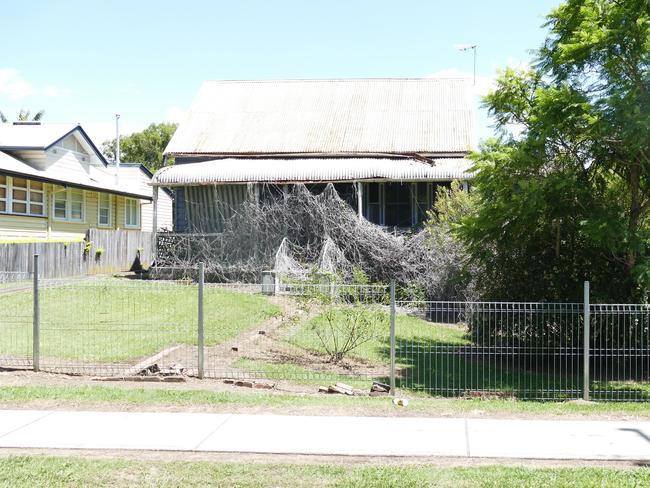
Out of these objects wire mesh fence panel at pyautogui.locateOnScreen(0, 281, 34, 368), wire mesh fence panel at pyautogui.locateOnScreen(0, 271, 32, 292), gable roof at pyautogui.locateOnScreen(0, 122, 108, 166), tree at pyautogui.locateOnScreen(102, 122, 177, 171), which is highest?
tree at pyautogui.locateOnScreen(102, 122, 177, 171)

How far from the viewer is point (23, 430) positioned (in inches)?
300

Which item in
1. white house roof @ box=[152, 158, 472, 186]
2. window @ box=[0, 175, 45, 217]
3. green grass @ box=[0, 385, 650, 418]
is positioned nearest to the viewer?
green grass @ box=[0, 385, 650, 418]

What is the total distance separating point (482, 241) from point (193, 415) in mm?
7489

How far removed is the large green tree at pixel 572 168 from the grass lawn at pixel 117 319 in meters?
4.78

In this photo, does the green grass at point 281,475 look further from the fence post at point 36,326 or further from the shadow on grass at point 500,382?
the fence post at point 36,326

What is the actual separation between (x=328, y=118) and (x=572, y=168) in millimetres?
16870

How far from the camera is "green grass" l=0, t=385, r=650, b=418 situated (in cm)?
877

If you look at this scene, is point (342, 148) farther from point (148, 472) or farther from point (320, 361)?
point (148, 472)

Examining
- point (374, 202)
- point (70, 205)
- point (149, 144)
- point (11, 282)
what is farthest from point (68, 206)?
point (149, 144)

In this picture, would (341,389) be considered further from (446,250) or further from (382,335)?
(446,250)

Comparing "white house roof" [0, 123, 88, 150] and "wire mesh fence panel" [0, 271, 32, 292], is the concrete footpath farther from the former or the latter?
"white house roof" [0, 123, 88, 150]

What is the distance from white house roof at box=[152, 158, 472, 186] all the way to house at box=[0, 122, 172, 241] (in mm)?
5791

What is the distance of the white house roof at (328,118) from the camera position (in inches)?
1056

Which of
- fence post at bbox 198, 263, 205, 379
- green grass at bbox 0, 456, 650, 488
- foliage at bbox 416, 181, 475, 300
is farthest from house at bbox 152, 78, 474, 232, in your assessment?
green grass at bbox 0, 456, 650, 488
